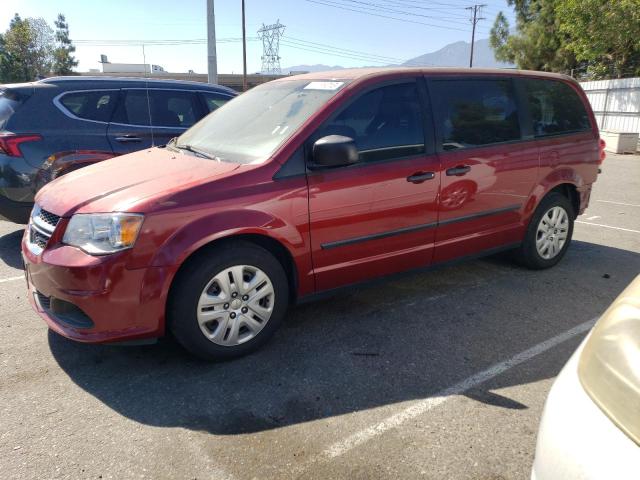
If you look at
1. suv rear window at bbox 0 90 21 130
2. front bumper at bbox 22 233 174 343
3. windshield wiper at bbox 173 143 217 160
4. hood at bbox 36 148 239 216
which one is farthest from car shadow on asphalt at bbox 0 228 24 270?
front bumper at bbox 22 233 174 343

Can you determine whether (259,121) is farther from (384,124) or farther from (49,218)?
(49,218)

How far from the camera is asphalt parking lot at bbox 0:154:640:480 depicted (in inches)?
95.3

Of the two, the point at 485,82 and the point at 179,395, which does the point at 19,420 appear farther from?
the point at 485,82

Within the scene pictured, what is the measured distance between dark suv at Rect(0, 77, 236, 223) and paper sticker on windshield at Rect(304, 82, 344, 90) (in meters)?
2.71

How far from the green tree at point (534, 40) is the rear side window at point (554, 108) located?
27.9m

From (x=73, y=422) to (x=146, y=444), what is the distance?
0.47 metres

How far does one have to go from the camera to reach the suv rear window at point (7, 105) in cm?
520

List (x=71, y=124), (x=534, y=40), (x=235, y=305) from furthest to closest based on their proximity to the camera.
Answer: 1. (x=534, y=40)
2. (x=71, y=124)
3. (x=235, y=305)

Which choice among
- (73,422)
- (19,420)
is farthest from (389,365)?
(19,420)

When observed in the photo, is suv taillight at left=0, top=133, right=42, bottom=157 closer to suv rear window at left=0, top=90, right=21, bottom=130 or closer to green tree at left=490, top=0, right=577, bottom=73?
suv rear window at left=0, top=90, right=21, bottom=130

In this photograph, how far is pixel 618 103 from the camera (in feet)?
68.9

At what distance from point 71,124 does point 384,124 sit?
3.50 meters

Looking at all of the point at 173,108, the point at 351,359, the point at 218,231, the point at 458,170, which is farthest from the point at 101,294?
the point at 173,108

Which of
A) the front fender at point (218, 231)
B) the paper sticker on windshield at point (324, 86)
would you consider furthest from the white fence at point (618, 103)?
the front fender at point (218, 231)
